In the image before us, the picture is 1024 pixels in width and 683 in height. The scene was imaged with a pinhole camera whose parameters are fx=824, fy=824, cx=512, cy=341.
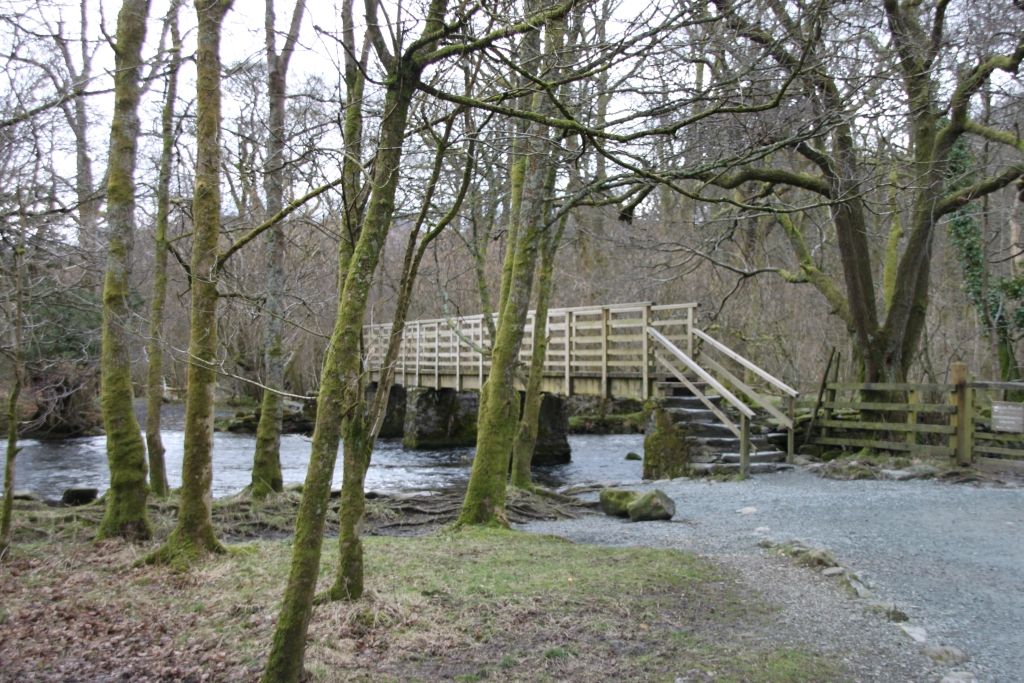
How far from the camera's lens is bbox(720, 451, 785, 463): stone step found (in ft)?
44.9

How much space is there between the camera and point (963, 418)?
41.8ft

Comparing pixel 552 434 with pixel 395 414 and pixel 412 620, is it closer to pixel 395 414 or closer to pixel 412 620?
pixel 395 414

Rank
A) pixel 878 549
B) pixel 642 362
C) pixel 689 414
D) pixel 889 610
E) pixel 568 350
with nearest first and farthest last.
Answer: pixel 889 610, pixel 878 549, pixel 689 414, pixel 642 362, pixel 568 350

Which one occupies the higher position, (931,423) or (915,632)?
(931,423)

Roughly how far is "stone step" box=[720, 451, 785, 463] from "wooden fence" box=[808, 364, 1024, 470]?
128 cm

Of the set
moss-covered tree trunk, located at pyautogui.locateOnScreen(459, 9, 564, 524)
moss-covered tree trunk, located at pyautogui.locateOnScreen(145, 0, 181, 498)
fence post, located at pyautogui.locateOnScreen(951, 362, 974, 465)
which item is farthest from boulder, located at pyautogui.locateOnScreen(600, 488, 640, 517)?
moss-covered tree trunk, located at pyautogui.locateOnScreen(145, 0, 181, 498)

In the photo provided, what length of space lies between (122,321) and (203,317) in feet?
3.28

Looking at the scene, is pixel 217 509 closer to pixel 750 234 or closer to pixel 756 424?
pixel 756 424

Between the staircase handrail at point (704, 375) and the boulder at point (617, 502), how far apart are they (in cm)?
290

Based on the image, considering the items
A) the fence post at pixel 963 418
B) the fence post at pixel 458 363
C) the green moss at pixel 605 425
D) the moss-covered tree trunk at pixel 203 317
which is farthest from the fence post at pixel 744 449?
the green moss at pixel 605 425

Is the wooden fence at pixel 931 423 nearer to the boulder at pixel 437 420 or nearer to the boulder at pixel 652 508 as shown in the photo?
the boulder at pixel 652 508

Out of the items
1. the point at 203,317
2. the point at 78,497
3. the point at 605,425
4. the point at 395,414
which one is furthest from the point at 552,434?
the point at 203,317

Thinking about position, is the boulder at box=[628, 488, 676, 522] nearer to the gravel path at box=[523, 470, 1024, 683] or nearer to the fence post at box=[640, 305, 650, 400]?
the gravel path at box=[523, 470, 1024, 683]

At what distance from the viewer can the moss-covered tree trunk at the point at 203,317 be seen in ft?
21.1
